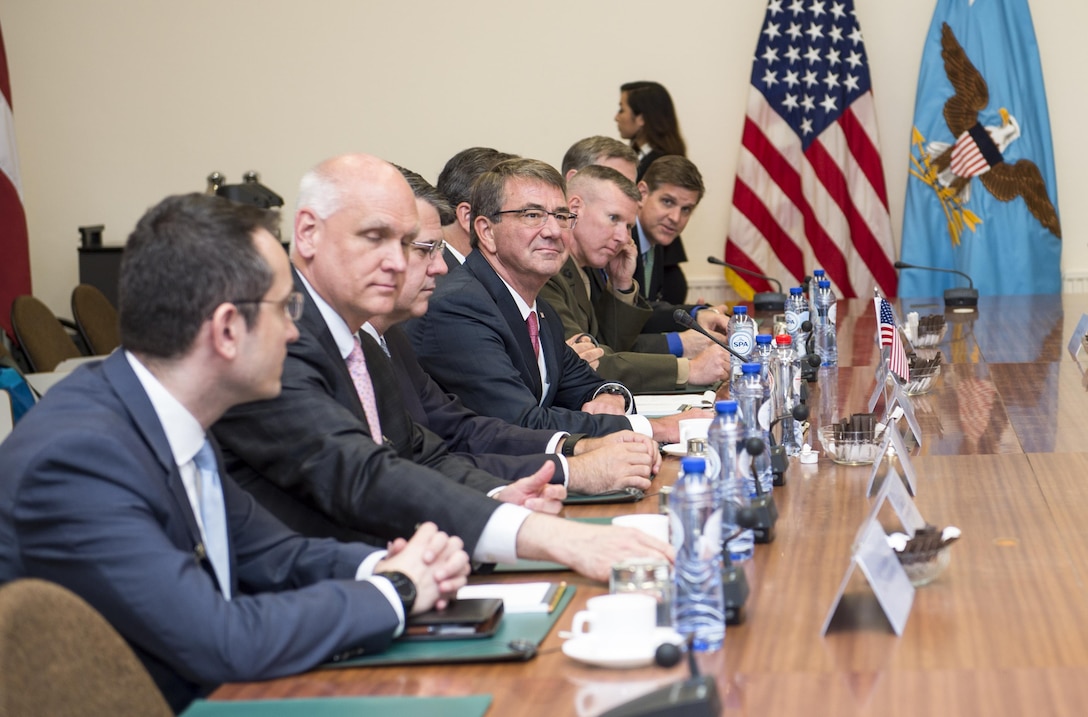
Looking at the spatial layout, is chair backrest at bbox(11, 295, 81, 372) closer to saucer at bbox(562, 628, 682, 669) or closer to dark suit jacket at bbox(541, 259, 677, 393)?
dark suit jacket at bbox(541, 259, 677, 393)

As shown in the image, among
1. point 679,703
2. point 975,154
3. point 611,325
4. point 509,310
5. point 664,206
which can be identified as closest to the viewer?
point 679,703

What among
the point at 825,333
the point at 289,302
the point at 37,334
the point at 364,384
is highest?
the point at 289,302

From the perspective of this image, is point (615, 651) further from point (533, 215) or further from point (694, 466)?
point (533, 215)

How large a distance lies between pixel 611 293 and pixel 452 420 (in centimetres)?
205

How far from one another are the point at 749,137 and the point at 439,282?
4.02m

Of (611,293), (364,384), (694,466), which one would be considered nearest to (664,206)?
(611,293)

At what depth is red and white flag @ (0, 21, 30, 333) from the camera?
5.92 m

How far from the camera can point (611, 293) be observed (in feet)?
16.0

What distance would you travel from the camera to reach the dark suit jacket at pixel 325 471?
78.0 inches

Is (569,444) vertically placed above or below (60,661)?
below

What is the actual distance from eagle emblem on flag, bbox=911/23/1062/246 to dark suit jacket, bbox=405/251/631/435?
4153mm

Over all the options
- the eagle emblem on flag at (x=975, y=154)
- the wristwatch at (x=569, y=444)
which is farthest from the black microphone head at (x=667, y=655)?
the eagle emblem on flag at (x=975, y=154)

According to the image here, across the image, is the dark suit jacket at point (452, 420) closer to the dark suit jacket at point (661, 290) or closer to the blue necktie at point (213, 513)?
the blue necktie at point (213, 513)

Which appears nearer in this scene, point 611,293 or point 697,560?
point 697,560
